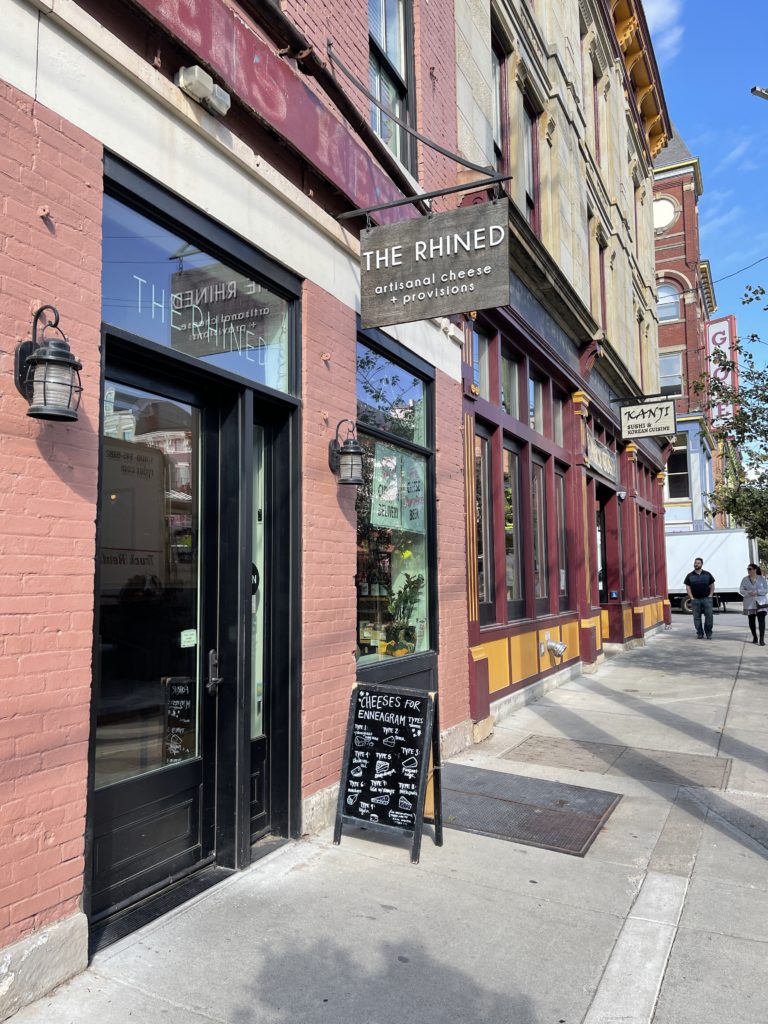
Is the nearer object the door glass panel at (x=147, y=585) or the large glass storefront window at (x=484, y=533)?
the door glass panel at (x=147, y=585)

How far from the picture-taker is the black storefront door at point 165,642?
12.4ft

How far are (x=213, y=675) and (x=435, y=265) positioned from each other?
10.3ft

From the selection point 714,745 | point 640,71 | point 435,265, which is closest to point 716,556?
point 640,71

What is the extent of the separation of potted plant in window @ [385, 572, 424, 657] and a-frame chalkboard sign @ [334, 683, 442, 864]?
1621mm

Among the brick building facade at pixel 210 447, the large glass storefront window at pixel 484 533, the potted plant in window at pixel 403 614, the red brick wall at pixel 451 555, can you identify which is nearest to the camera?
the brick building facade at pixel 210 447

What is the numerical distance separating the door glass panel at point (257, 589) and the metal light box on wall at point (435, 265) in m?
1.39

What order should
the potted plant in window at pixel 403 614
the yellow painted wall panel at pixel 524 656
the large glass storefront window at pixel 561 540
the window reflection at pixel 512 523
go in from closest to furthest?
the potted plant in window at pixel 403 614, the yellow painted wall panel at pixel 524 656, the window reflection at pixel 512 523, the large glass storefront window at pixel 561 540

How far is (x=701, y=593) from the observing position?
17812 mm

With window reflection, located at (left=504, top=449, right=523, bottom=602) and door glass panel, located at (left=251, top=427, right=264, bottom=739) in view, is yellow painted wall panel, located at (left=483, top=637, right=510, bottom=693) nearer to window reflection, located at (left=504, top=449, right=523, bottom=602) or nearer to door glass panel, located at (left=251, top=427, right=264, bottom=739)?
window reflection, located at (left=504, top=449, right=523, bottom=602)

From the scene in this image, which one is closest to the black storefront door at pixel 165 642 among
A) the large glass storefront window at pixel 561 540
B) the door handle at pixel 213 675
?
the door handle at pixel 213 675

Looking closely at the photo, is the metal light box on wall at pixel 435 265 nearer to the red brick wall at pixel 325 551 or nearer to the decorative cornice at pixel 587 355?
the red brick wall at pixel 325 551

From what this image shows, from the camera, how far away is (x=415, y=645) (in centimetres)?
698

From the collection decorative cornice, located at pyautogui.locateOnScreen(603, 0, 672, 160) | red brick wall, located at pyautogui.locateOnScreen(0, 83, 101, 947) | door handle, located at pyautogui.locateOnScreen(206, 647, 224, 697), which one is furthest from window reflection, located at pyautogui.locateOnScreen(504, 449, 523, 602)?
decorative cornice, located at pyautogui.locateOnScreen(603, 0, 672, 160)

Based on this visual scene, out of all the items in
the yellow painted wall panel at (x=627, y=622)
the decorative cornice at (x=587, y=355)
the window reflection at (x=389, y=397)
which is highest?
the decorative cornice at (x=587, y=355)
